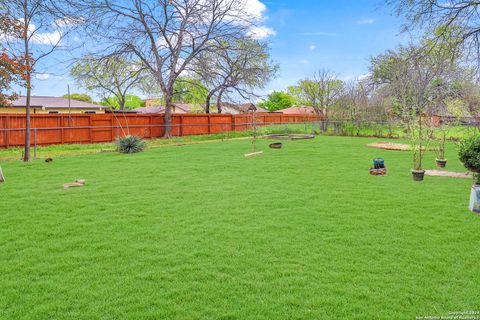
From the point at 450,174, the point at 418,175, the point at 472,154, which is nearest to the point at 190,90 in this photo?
the point at 450,174

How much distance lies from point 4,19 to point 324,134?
18268 millimetres

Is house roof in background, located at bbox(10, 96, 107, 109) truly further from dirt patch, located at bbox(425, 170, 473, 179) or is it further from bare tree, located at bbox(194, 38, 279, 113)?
dirt patch, located at bbox(425, 170, 473, 179)

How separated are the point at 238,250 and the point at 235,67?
20.1 m

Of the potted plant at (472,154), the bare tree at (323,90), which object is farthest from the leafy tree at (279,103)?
the potted plant at (472,154)

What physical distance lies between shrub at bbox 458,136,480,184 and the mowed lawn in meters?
0.55

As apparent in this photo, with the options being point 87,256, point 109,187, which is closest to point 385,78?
point 109,187

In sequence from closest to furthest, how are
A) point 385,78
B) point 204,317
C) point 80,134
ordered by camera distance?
point 204,317 → point 80,134 → point 385,78

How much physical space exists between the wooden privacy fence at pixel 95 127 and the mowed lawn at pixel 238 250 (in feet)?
27.6

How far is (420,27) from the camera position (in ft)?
29.7

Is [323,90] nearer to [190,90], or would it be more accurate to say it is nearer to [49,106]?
[190,90]

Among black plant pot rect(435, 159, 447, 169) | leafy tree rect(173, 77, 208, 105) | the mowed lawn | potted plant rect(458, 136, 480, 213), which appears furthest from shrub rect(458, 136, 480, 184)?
leafy tree rect(173, 77, 208, 105)

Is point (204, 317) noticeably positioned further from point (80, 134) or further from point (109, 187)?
point (80, 134)

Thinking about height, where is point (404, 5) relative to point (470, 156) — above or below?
above

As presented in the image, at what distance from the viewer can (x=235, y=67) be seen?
22812 millimetres
